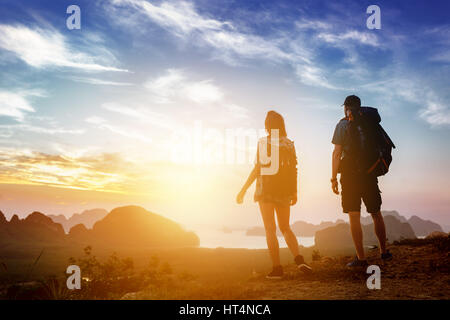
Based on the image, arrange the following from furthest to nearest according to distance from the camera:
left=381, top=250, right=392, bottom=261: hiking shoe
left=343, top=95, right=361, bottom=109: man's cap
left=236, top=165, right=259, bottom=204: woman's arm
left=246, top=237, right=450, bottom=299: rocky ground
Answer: left=381, top=250, right=392, bottom=261: hiking shoe < left=343, top=95, right=361, bottom=109: man's cap < left=236, top=165, right=259, bottom=204: woman's arm < left=246, top=237, right=450, bottom=299: rocky ground

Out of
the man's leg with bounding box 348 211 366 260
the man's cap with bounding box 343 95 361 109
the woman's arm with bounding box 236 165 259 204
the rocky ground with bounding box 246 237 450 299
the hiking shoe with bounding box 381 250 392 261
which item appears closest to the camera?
the rocky ground with bounding box 246 237 450 299

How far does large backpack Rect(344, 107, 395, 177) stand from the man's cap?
0.13m

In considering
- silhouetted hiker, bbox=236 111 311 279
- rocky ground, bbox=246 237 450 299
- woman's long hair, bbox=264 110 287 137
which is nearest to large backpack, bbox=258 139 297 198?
silhouetted hiker, bbox=236 111 311 279

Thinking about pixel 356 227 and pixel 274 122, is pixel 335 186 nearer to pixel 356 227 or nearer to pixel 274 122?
pixel 356 227

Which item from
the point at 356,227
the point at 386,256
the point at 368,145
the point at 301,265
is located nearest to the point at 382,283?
the point at 356,227

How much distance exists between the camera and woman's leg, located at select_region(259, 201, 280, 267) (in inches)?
231

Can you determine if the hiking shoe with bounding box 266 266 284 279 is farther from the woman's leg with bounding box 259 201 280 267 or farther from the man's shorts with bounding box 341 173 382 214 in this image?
the man's shorts with bounding box 341 173 382 214

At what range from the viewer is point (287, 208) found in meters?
6.12
